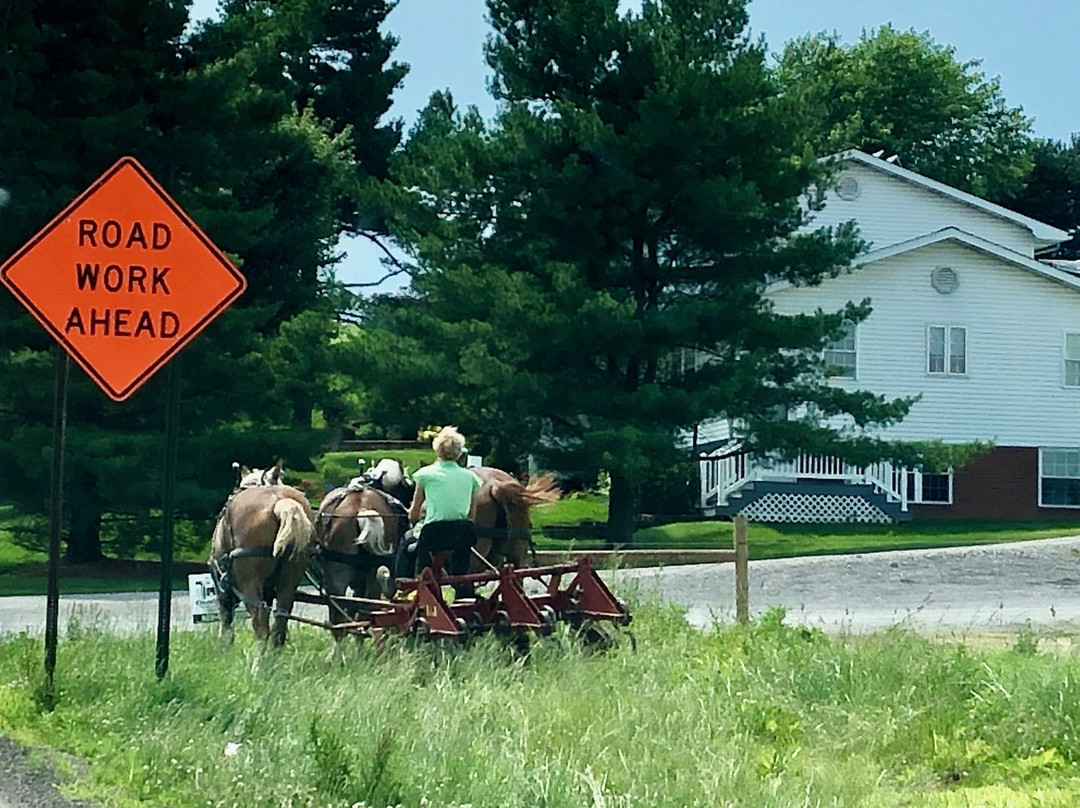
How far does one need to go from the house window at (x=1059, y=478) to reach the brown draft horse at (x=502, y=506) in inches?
1114

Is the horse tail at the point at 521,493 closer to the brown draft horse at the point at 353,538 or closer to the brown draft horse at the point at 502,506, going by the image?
the brown draft horse at the point at 502,506

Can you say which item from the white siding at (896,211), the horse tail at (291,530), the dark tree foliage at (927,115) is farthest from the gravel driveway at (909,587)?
the dark tree foliage at (927,115)

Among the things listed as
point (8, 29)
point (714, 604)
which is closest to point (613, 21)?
point (8, 29)

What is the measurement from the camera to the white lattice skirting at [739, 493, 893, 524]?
125 ft

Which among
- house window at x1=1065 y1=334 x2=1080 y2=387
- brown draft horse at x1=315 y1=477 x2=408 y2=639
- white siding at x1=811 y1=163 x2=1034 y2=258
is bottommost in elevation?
brown draft horse at x1=315 y1=477 x2=408 y2=639

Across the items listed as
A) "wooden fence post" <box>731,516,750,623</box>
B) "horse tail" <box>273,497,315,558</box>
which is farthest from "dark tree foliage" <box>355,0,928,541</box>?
"horse tail" <box>273,497,315,558</box>

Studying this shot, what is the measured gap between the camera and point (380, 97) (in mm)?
49562

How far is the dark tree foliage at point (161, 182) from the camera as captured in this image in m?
24.8

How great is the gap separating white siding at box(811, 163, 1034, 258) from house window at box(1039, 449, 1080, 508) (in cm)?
589

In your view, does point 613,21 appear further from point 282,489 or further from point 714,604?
point 282,489

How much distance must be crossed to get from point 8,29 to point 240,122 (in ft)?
13.1

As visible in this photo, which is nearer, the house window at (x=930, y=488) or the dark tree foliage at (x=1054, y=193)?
the house window at (x=930, y=488)

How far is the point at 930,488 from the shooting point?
130ft

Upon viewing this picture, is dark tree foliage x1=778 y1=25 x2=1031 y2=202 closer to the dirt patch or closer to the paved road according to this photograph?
the paved road
